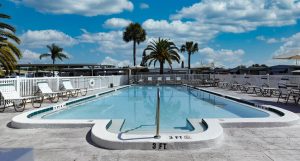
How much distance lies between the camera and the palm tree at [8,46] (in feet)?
56.0

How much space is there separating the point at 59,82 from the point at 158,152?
11956mm

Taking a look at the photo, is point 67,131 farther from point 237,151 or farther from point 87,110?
point 87,110

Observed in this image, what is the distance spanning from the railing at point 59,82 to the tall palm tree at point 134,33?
672 inches

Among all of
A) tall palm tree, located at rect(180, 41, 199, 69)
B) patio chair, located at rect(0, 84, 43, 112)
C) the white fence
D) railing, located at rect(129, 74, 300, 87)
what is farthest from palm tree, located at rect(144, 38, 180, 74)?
patio chair, located at rect(0, 84, 43, 112)

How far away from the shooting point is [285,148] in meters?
4.82

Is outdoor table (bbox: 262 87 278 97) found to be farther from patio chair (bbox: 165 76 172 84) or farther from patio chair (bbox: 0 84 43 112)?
patio chair (bbox: 165 76 172 84)

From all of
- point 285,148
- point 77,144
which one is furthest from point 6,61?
point 285,148

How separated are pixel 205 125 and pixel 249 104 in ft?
18.0

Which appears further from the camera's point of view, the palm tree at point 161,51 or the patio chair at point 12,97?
the palm tree at point 161,51

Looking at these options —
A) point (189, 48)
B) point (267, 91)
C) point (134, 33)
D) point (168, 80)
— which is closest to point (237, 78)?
point (267, 91)

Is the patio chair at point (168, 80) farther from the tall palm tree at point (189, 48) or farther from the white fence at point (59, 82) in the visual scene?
the tall palm tree at point (189, 48)

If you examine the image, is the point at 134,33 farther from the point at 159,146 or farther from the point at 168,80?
the point at 159,146

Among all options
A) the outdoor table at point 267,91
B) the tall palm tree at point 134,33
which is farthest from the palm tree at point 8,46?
the tall palm tree at point 134,33

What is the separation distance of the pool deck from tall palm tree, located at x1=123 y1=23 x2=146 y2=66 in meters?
39.5
